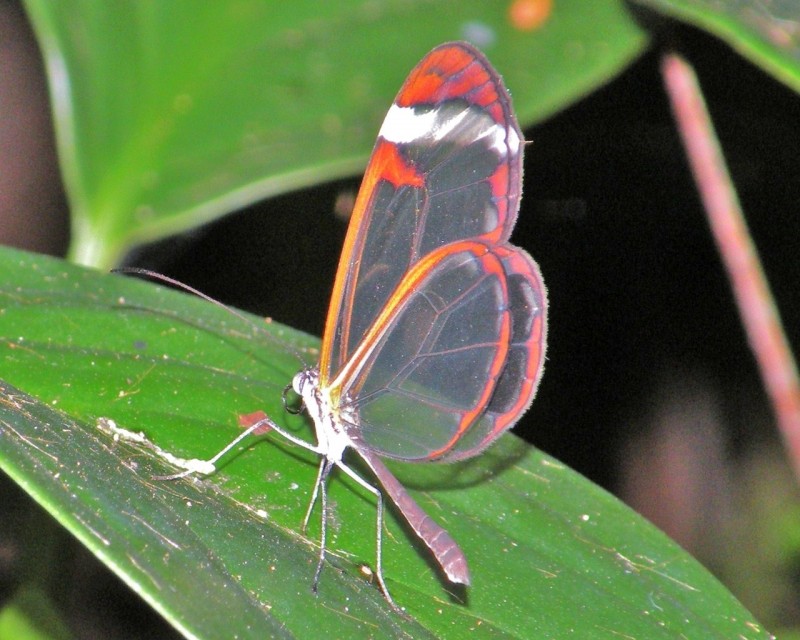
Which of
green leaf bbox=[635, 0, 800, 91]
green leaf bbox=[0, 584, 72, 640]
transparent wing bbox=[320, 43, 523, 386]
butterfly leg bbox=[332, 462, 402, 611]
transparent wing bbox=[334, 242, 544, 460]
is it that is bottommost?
green leaf bbox=[0, 584, 72, 640]

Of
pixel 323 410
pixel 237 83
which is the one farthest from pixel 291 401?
pixel 237 83

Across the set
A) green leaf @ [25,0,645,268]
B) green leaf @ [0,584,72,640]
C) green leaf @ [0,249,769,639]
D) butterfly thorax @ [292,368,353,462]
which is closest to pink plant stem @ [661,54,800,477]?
green leaf @ [25,0,645,268]

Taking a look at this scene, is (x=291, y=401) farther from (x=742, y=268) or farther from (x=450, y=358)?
(x=742, y=268)

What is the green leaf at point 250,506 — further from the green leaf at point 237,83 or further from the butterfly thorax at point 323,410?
the green leaf at point 237,83

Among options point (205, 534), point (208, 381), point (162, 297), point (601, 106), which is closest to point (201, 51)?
point (162, 297)

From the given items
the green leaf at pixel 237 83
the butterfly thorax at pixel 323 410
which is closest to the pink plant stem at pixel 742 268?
the green leaf at pixel 237 83

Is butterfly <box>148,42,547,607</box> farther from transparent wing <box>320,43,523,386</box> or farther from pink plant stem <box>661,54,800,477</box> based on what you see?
pink plant stem <box>661,54,800,477</box>

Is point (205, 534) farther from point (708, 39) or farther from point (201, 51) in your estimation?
point (708, 39)
